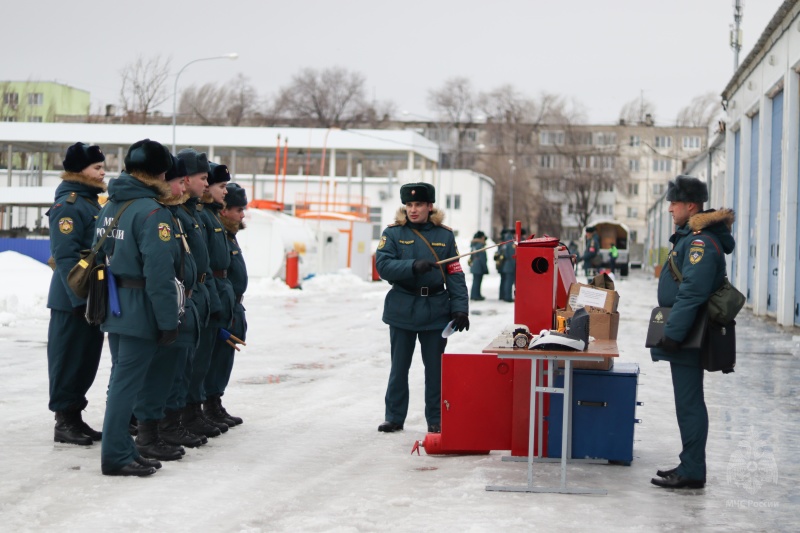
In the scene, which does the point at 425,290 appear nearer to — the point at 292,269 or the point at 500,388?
the point at 500,388

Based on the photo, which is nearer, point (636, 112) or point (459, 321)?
point (459, 321)

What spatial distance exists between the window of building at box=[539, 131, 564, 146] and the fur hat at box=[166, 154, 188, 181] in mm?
102884

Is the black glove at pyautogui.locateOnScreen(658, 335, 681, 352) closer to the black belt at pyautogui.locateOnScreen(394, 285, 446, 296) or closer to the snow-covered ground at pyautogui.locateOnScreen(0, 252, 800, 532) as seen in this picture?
the snow-covered ground at pyautogui.locateOnScreen(0, 252, 800, 532)

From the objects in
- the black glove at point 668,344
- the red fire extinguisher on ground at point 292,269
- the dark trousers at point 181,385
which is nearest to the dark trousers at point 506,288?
the red fire extinguisher on ground at point 292,269

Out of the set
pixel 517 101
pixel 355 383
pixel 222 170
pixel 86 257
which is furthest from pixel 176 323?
pixel 517 101

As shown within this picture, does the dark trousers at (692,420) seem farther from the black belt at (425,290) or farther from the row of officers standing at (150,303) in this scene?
the row of officers standing at (150,303)

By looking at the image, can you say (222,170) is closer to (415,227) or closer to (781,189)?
(415,227)

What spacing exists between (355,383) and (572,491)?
556 cm

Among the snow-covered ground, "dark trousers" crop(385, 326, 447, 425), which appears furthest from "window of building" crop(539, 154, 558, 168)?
"dark trousers" crop(385, 326, 447, 425)

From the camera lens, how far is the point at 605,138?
121m

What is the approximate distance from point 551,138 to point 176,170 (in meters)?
109

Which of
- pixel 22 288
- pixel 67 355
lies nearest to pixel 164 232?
pixel 67 355

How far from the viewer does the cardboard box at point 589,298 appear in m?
7.85

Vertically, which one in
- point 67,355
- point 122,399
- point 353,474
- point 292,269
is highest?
point 292,269
